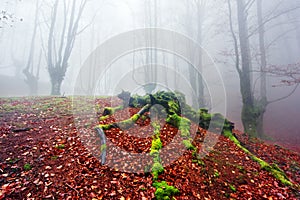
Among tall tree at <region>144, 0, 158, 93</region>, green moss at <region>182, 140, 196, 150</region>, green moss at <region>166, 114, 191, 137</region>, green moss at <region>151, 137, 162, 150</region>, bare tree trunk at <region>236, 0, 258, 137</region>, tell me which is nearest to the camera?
green moss at <region>151, 137, 162, 150</region>

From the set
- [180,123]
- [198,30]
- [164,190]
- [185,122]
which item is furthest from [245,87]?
[198,30]

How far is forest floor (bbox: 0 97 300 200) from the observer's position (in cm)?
243

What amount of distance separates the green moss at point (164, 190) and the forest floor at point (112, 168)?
9 cm

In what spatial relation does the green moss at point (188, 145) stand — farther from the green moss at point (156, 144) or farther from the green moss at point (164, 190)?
the green moss at point (164, 190)

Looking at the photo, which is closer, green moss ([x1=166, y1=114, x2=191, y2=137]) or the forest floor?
the forest floor

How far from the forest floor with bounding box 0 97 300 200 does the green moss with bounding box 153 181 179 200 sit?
93mm

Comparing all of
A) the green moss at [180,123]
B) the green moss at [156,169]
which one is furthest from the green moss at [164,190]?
the green moss at [180,123]

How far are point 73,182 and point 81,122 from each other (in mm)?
2576

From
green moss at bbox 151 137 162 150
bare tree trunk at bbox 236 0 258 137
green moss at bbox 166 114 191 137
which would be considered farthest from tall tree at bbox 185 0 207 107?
green moss at bbox 151 137 162 150

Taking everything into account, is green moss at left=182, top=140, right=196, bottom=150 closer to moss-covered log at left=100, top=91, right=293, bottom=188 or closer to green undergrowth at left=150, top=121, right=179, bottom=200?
moss-covered log at left=100, top=91, right=293, bottom=188

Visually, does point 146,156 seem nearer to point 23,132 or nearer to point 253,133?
point 23,132

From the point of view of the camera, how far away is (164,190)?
97.5 inches

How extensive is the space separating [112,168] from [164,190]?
114 centimetres

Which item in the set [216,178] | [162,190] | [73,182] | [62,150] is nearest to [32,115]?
[62,150]
